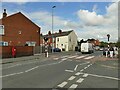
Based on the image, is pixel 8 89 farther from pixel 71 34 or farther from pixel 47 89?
pixel 71 34

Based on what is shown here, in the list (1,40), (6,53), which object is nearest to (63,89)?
(6,53)

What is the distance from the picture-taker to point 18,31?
2458 inches

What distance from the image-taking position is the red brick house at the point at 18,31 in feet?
193

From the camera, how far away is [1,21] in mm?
58500

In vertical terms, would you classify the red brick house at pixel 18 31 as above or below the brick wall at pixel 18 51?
above

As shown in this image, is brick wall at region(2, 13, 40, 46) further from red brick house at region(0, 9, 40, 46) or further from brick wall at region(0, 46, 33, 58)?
brick wall at region(0, 46, 33, 58)

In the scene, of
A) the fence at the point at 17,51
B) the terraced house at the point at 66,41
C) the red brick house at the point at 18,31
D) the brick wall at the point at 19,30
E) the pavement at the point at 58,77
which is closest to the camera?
the pavement at the point at 58,77

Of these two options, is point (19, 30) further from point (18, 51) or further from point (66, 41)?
point (66, 41)

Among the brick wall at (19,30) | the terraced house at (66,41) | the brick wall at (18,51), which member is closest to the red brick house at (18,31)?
the brick wall at (19,30)

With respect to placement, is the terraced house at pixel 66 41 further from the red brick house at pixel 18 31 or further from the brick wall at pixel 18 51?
the brick wall at pixel 18 51

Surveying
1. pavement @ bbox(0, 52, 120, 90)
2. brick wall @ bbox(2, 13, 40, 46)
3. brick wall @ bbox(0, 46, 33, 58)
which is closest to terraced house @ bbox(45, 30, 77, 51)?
brick wall @ bbox(2, 13, 40, 46)

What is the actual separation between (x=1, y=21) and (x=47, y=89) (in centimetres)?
5086

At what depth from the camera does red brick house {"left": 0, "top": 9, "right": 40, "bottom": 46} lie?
58.7 metres

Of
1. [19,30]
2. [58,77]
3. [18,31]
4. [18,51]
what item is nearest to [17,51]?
[18,51]
